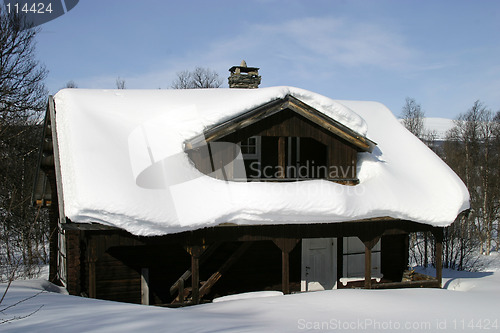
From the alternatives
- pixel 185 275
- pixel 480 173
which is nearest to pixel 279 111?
pixel 185 275

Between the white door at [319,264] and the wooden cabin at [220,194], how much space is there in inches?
1.3

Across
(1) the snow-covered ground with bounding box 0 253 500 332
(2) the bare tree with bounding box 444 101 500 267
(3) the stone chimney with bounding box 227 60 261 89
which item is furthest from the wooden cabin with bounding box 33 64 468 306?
(2) the bare tree with bounding box 444 101 500 267

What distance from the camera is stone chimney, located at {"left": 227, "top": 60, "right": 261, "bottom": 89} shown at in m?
15.7

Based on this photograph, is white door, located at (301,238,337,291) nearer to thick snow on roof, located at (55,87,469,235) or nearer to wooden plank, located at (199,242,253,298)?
wooden plank, located at (199,242,253,298)

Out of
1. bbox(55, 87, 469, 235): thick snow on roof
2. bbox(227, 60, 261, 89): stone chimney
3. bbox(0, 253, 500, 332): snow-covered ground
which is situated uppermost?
bbox(227, 60, 261, 89): stone chimney

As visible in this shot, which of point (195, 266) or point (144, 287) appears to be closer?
point (195, 266)

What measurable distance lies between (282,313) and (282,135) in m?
4.88

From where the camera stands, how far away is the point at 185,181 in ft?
32.3

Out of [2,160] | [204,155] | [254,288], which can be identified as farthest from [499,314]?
[2,160]

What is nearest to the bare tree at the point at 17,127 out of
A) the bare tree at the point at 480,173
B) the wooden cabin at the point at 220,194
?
the wooden cabin at the point at 220,194

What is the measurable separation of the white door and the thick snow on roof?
269 cm

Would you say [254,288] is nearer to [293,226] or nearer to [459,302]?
[293,226]

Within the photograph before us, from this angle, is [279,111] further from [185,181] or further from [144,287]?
[144,287]

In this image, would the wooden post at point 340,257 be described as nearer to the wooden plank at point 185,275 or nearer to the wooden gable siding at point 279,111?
the wooden gable siding at point 279,111
